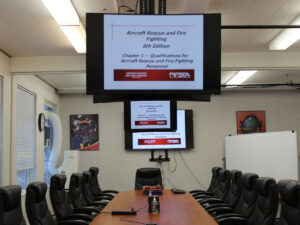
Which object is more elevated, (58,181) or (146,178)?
(58,181)

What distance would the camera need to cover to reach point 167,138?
992 cm

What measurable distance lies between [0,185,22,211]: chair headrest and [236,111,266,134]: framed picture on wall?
7.93 m

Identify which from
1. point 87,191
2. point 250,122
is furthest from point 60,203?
point 250,122

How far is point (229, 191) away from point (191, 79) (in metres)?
3.36

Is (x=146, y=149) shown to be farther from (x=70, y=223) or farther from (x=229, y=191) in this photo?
(x=70, y=223)

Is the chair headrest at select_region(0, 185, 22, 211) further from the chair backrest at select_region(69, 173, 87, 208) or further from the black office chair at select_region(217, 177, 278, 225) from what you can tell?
the black office chair at select_region(217, 177, 278, 225)

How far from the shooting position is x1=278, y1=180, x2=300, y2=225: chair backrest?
2.93 m

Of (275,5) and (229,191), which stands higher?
(275,5)

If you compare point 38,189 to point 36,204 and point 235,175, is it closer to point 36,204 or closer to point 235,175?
point 36,204

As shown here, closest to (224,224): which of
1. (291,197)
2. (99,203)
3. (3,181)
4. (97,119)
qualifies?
(291,197)

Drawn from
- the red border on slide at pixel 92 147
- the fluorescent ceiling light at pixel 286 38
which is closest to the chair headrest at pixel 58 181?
the fluorescent ceiling light at pixel 286 38

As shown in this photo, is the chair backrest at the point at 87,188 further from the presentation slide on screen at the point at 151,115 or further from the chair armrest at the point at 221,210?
the presentation slide on screen at the point at 151,115

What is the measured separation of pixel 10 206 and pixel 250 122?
8.22 metres

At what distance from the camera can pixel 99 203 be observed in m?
5.61
